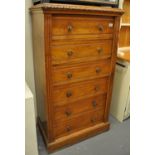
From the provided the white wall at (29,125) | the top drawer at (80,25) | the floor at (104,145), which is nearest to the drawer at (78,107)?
the white wall at (29,125)

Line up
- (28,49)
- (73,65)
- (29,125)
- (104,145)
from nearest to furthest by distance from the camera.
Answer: (29,125) < (73,65) < (28,49) < (104,145)

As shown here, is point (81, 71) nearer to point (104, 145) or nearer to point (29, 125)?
point (29, 125)

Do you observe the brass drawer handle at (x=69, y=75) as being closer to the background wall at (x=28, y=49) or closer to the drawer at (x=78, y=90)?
the drawer at (x=78, y=90)

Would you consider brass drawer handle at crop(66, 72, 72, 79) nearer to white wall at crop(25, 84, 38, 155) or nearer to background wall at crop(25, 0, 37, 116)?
white wall at crop(25, 84, 38, 155)

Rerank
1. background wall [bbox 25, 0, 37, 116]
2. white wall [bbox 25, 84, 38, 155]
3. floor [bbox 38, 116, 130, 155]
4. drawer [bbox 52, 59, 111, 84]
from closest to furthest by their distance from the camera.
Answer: white wall [bbox 25, 84, 38, 155], drawer [bbox 52, 59, 111, 84], background wall [bbox 25, 0, 37, 116], floor [bbox 38, 116, 130, 155]

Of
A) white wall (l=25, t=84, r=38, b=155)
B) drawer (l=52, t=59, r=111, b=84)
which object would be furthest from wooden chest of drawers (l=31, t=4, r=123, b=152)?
white wall (l=25, t=84, r=38, b=155)

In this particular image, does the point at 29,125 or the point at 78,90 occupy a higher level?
the point at 78,90

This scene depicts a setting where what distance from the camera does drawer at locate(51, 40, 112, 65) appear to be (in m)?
1.20

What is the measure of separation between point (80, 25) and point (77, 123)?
3.10ft

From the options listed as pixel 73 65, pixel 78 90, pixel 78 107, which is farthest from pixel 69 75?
pixel 78 107

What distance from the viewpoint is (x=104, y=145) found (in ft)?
5.35
